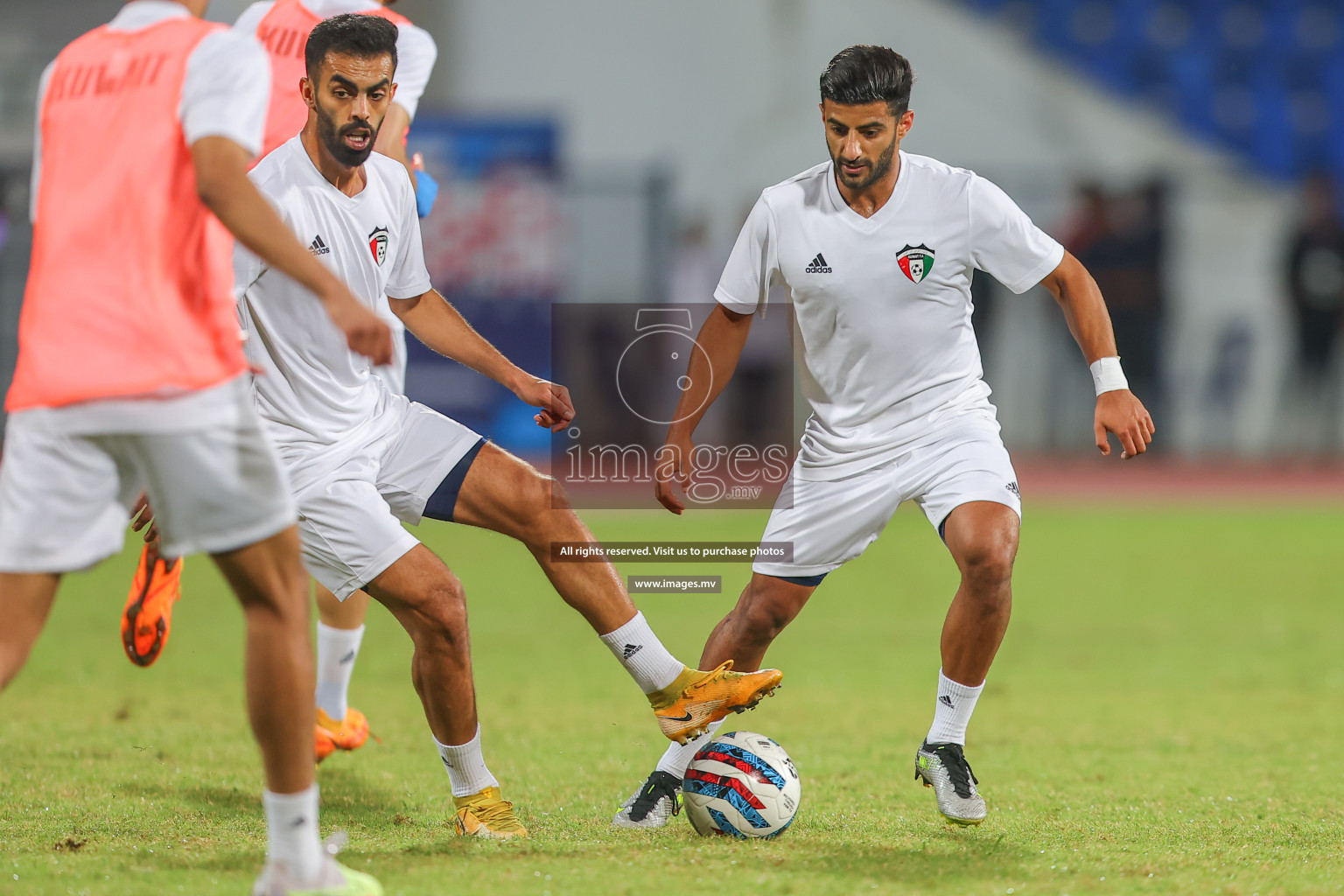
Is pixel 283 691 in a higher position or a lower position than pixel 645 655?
higher

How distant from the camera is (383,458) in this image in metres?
4.90

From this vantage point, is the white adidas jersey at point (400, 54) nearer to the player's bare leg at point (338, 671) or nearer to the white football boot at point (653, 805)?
the player's bare leg at point (338, 671)

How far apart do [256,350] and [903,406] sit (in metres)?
2.15

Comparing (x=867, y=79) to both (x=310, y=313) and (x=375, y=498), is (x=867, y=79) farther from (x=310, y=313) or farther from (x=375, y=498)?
(x=375, y=498)

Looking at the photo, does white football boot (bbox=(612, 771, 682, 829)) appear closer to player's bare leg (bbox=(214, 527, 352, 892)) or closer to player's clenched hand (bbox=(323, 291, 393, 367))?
player's bare leg (bbox=(214, 527, 352, 892))

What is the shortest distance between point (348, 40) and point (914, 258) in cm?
195

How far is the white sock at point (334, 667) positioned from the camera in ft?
20.1

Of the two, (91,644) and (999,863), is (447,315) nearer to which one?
(999,863)

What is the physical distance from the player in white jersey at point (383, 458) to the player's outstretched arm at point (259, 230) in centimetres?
126

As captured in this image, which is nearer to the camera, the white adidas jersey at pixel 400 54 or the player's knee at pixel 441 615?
the player's knee at pixel 441 615

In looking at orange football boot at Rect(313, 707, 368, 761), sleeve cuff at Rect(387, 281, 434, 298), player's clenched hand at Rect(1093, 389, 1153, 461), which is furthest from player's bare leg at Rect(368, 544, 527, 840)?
player's clenched hand at Rect(1093, 389, 1153, 461)

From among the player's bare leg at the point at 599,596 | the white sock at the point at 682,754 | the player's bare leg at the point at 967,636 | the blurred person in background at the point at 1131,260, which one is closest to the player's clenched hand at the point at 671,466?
the player's bare leg at the point at 599,596

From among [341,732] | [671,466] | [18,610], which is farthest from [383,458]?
[341,732]

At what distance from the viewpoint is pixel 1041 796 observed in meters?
5.33
